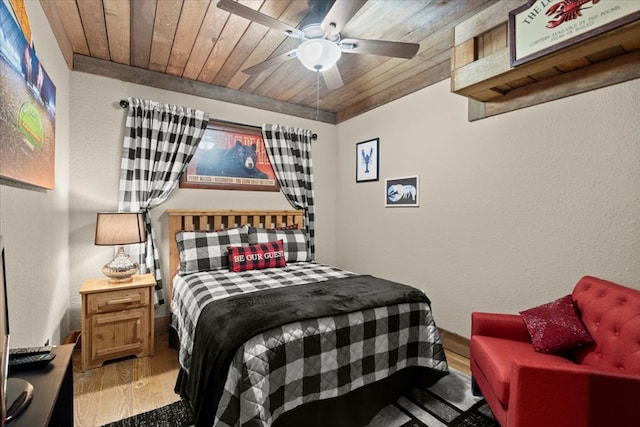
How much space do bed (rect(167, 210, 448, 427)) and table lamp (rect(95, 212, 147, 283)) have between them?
1.49 feet

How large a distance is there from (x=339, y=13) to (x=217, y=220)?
237cm

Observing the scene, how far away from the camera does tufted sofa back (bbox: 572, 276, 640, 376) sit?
139 cm

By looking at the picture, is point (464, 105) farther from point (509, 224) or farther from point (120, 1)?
point (120, 1)

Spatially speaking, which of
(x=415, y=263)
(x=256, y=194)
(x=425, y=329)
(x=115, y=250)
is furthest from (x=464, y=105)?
(x=115, y=250)

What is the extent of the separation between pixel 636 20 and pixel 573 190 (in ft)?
3.25

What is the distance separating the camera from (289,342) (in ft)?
5.10

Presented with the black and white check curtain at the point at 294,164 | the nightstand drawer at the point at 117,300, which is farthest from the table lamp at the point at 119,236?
the black and white check curtain at the point at 294,164

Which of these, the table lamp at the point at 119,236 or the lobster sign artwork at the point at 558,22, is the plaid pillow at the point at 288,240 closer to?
the table lamp at the point at 119,236

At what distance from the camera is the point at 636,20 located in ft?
4.72

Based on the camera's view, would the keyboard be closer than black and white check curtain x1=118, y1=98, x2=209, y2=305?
Yes

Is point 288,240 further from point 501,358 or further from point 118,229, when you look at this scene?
point 501,358

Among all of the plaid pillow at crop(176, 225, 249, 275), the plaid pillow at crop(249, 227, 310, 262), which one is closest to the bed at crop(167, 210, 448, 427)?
the plaid pillow at crop(176, 225, 249, 275)


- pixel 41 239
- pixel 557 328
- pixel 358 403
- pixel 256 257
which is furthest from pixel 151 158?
pixel 557 328

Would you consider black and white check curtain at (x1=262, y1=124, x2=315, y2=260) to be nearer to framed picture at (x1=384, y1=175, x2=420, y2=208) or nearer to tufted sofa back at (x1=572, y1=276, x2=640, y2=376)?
framed picture at (x1=384, y1=175, x2=420, y2=208)
